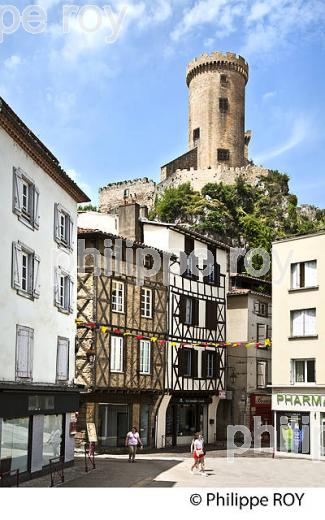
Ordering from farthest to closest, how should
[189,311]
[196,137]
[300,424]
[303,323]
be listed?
[196,137]
[189,311]
[303,323]
[300,424]

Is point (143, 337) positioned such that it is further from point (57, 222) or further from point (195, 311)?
point (57, 222)

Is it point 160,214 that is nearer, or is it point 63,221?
point 63,221

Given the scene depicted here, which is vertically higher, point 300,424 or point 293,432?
point 300,424

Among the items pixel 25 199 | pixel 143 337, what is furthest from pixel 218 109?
pixel 25 199

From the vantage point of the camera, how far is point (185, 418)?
38719 millimetres

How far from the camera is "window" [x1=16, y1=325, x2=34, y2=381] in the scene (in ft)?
71.2

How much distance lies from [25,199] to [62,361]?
621 cm

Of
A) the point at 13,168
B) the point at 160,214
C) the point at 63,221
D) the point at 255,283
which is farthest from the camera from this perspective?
the point at 160,214

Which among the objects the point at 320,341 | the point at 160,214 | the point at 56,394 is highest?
the point at 160,214

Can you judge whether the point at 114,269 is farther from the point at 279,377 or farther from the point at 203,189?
the point at 203,189
